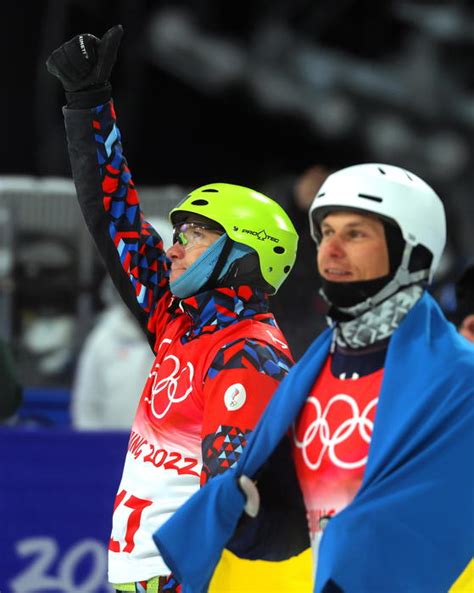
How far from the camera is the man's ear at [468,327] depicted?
Answer: 197 inches

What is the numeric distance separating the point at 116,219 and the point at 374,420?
1.39m

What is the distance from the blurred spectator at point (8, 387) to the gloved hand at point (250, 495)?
2629 millimetres

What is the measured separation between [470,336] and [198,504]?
1.97m

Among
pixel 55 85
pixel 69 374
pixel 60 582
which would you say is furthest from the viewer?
pixel 55 85

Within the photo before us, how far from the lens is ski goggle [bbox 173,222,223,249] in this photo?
13.1 feet

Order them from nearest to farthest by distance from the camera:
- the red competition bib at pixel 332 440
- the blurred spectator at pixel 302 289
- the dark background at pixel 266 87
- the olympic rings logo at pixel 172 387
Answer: the red competition bib at pixel 332 440
the olympic rings logo at pixel 172 387
the blurred spectator at pixel 302 289
the dark background at pixel 266 87

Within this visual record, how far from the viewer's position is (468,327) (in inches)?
197

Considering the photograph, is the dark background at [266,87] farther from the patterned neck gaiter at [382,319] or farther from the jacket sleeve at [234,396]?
the patterned neck gaiter at [382,319]

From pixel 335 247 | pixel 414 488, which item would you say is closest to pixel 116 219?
pixel 335 247

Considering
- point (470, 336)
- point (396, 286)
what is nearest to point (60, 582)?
point (470, 336)

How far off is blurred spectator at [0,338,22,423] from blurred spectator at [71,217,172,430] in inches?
41.7

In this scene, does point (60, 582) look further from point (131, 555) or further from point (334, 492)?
point (334, 492)

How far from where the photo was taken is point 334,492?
125 inches

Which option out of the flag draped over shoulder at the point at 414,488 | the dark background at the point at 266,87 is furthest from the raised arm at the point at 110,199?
the dark background at the point at 266,87
